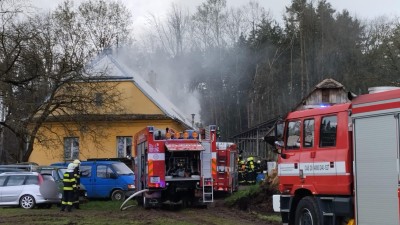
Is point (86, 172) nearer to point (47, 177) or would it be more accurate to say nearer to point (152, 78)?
point (47, 177)

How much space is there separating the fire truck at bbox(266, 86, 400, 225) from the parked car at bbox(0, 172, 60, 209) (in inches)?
438

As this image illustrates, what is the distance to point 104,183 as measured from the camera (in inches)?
1008

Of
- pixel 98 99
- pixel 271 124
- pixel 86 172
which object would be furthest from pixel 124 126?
pixel 86 172

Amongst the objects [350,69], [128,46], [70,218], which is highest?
[128,46]

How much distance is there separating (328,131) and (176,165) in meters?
9.23

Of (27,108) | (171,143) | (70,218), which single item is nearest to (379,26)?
(27,108)

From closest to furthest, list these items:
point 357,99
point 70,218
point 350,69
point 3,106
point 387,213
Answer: point 387,213 < point 357,99 < point 70,218 < point 3,106 < point 350,69

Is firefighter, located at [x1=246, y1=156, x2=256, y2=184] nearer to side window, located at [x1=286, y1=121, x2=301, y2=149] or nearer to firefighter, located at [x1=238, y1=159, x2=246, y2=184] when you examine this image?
firefighter, located at [x1=238, y1=159, x2=246, y2=184]

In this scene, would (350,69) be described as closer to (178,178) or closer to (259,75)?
(259,75)

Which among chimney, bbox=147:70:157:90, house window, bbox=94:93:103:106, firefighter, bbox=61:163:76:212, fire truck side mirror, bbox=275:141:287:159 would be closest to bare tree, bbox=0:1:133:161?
house window, bbox=94:93:103:106

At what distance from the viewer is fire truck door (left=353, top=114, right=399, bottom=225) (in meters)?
9.40

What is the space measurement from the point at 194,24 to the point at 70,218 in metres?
40.7

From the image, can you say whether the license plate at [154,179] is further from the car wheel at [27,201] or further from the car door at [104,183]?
the car door at [104,183]

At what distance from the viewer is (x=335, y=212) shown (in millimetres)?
10961
